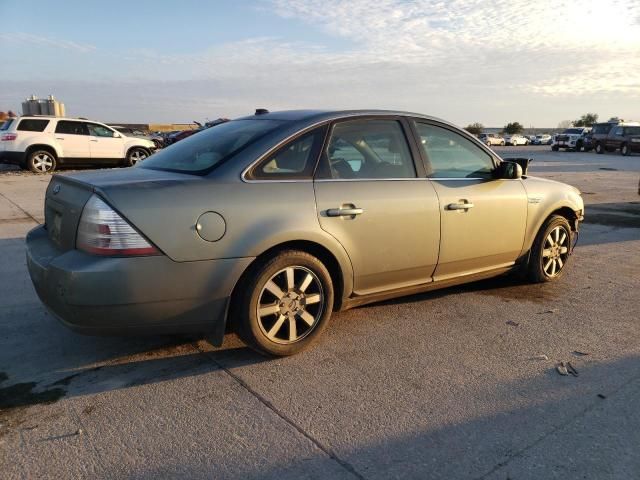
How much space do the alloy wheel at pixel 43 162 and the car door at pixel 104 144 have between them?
48.9 inches

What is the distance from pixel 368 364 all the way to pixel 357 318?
0.83m

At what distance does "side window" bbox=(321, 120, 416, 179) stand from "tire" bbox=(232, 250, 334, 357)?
70 centimetres

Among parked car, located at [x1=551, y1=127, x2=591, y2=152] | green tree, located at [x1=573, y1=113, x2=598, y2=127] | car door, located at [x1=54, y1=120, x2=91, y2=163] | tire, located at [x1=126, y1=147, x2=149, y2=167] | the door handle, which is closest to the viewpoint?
the door handle

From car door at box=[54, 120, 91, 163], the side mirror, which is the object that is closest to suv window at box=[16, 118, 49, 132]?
car door at box=[54, 120, 91, 163]

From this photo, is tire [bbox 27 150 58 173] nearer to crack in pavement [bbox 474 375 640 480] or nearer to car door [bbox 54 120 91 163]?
car door [bbox 54 120 91 163]

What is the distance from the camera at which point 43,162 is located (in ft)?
53.3

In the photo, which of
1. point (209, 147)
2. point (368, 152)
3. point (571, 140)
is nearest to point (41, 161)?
point (209, 147)

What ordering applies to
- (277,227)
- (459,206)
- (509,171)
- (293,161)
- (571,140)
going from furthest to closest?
1. (571,140)
2. (509,171)
3. (459,206)
4. (293,161)
5. (277,227)

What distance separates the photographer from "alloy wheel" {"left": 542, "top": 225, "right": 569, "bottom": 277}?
5.13m

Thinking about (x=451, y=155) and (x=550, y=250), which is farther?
(x=550, y=250)

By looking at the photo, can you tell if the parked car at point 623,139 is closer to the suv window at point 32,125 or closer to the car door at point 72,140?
the car door at point 72,140

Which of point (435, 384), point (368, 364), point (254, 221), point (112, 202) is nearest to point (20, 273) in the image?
point (112, 202)

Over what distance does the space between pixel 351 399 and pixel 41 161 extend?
52.9ft

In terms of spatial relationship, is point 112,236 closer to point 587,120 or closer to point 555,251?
point 555,251
